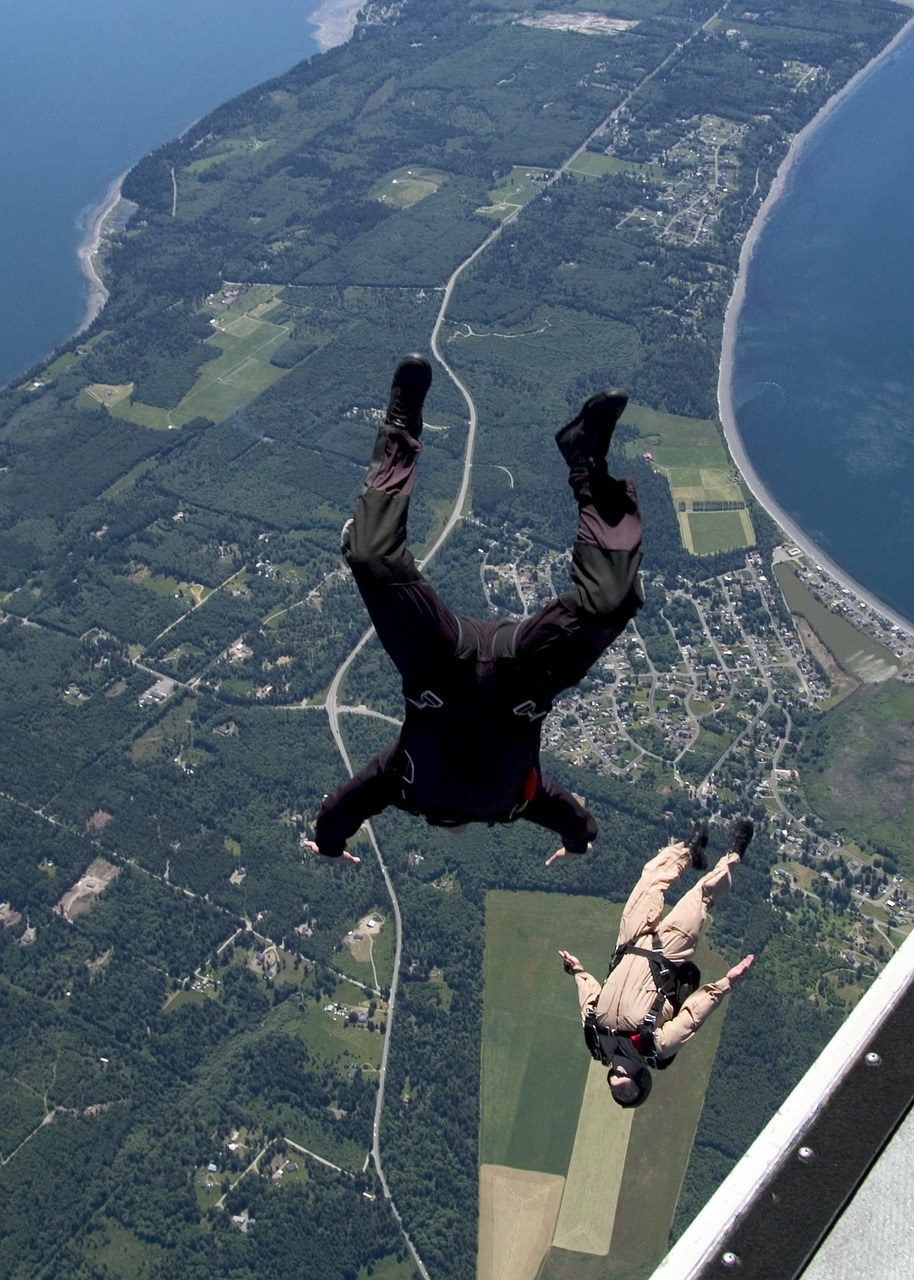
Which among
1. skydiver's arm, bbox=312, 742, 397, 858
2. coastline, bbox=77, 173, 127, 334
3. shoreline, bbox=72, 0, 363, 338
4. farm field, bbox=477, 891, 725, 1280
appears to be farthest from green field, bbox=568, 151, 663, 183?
skydiver's arm, bbox=312, 742, 397, 858

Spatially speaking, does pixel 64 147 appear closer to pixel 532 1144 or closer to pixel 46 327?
pixel 46 327

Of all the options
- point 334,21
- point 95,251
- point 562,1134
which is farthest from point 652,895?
point 334,21

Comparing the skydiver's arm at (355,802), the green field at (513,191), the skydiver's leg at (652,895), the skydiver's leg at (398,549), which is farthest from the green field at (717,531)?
the skydiver's leg at (398,549)

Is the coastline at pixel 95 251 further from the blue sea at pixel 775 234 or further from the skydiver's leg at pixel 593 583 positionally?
the skydiver's leg at pixel 593 583

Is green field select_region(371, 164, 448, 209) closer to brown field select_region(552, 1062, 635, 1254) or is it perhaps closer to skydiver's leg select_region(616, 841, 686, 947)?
brown field select_region(552, 1062, 635, 1254)

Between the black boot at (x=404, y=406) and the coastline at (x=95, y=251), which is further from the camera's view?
the coastline at (x=95, y=251)

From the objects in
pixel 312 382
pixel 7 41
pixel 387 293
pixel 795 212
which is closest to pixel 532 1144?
pixel 312 382
